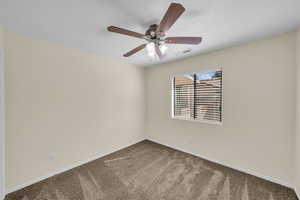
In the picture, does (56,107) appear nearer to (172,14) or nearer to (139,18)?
(139,18)

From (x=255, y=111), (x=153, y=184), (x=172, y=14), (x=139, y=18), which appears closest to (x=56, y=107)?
(x=139, y=18)

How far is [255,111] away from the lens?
1.96 m

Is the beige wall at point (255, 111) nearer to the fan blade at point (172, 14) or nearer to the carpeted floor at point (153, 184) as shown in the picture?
the carpeted floor at point (153, 184)

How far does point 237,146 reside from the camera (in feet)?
7.02

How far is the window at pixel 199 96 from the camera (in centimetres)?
250

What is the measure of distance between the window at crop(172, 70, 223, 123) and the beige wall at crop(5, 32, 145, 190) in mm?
1566

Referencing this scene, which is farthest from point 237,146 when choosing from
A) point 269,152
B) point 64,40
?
point 64,40

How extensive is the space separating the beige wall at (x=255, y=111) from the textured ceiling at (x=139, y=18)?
35cm

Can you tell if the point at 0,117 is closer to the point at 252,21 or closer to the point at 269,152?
the point at 252,21

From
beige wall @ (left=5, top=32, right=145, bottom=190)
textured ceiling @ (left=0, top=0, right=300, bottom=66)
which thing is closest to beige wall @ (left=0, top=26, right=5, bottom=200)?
beige wall @ (left=5, top=32, right=145, bottom=190)

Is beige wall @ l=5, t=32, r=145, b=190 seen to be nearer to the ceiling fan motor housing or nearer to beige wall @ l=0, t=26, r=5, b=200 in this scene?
beige wall @ l=0, t=26, r=5, b=200

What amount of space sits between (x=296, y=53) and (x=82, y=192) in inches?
144

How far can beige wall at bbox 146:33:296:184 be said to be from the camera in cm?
173

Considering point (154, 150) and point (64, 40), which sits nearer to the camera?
point (64, 40)
